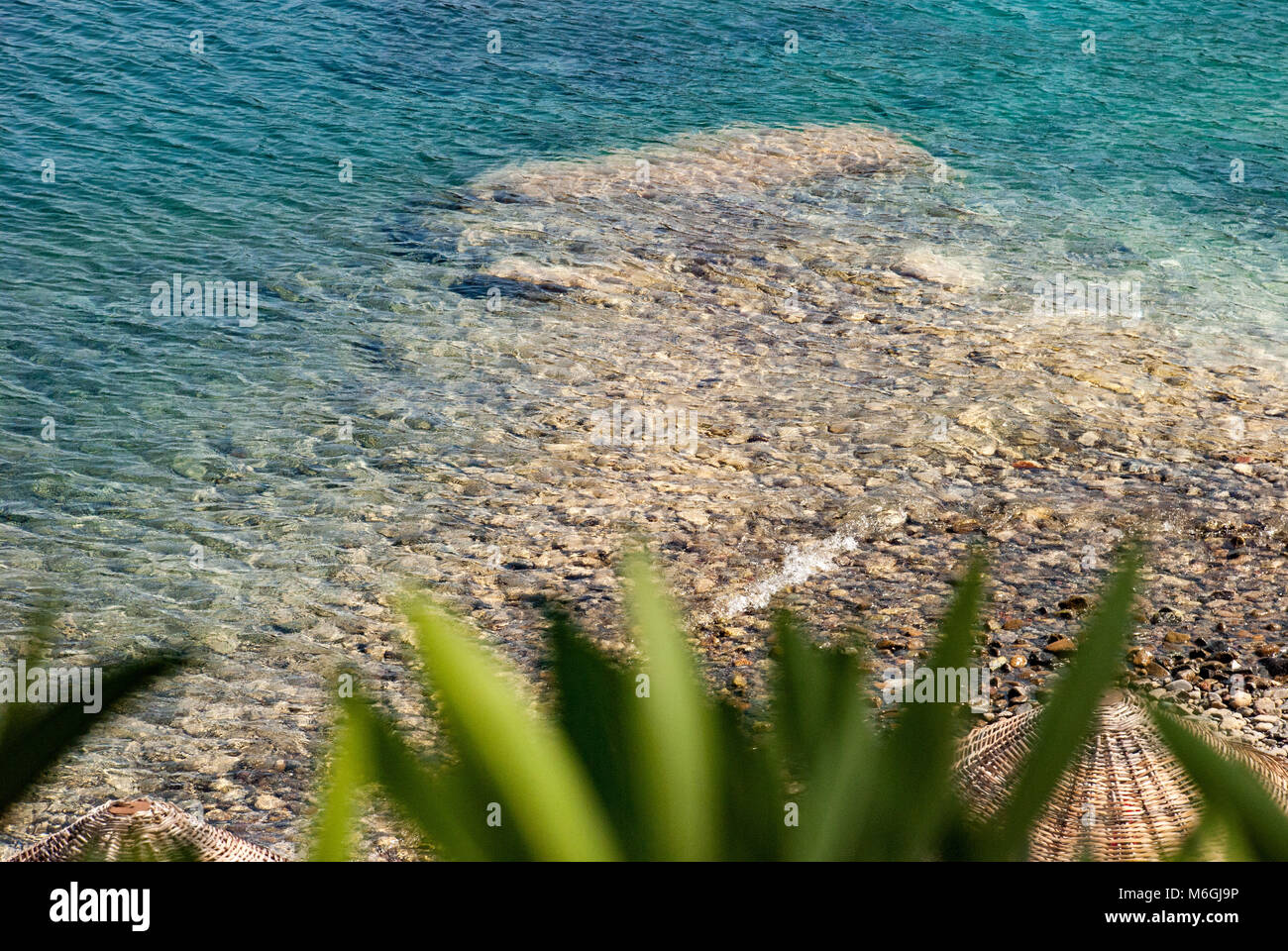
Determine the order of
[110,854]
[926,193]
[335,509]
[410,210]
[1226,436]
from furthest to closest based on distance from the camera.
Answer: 1. [926,193]
2. [410,210]
3. [1226,436]
4. [335,509]
5. [110,854]

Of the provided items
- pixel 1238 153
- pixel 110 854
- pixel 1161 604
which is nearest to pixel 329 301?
pixel 1161 604

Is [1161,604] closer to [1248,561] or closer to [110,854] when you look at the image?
[1248,561]

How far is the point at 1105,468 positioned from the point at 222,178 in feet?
28.9

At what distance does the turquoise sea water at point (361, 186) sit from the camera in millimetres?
6477

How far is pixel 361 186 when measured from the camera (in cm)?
1120

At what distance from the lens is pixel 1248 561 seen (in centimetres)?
566

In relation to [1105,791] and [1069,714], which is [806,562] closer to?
[1105,791]

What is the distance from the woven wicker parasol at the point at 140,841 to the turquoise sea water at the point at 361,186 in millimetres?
3121

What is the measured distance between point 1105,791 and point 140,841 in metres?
1.19

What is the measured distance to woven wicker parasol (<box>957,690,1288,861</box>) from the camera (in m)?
0.89

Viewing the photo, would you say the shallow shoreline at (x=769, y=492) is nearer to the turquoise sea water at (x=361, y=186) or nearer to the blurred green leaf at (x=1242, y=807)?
the turquoise sea water at (x=361, y=186)

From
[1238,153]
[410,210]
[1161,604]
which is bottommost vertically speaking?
[1161,604]

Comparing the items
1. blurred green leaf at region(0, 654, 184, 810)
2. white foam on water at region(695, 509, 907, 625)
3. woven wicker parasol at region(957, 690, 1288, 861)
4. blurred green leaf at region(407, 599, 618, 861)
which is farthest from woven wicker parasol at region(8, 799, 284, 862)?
white foam on water at region(695, 509, 907, 625)
